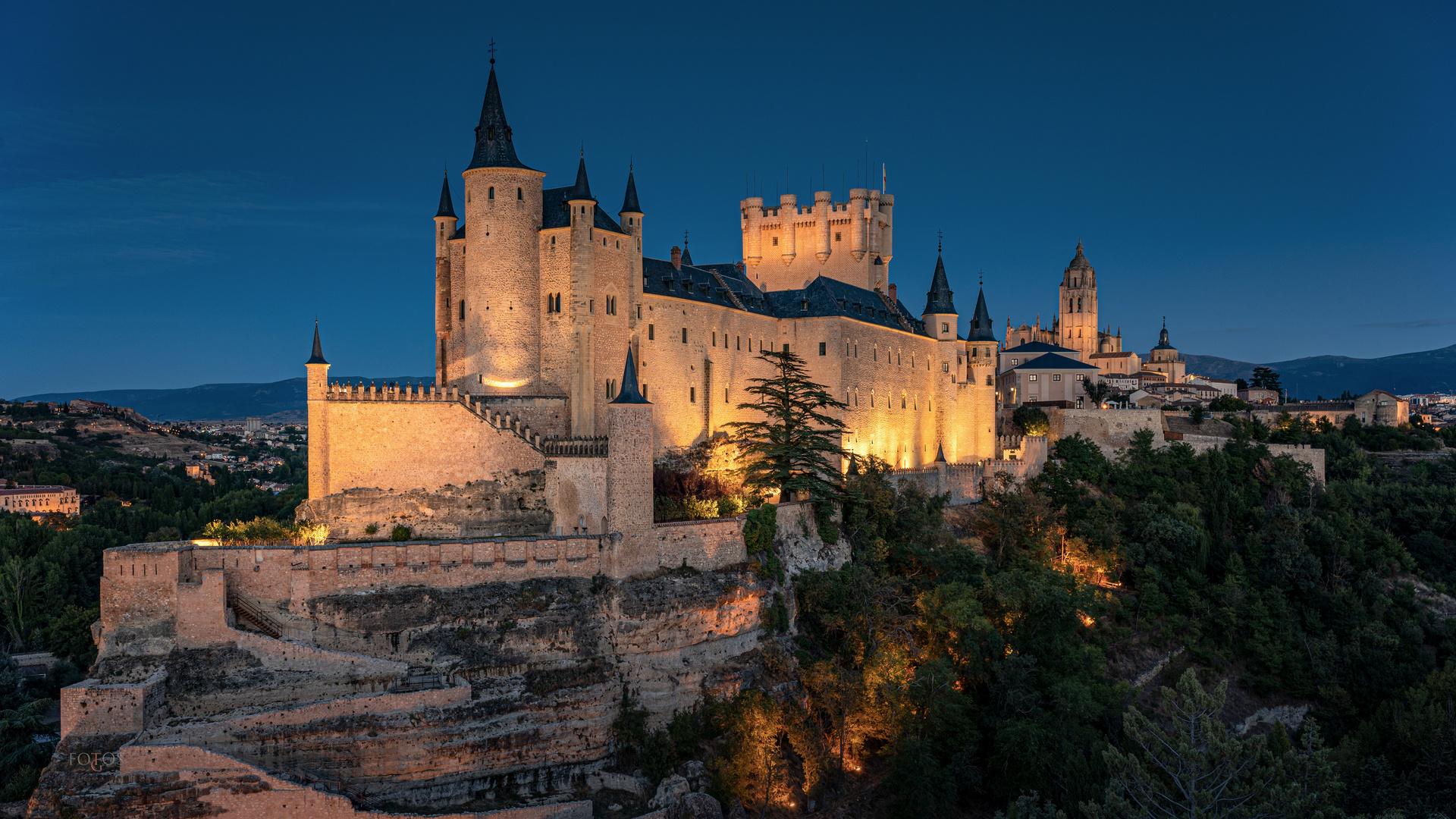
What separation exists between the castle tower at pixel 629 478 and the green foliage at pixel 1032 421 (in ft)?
112

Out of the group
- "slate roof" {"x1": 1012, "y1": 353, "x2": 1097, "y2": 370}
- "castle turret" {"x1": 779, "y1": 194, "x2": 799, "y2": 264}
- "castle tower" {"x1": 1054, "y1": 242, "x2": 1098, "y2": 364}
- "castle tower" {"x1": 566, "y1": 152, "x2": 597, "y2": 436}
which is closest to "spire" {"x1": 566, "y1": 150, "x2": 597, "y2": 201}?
"castle tower" {"x1": 566, "y1": 152, "x2": 597, "y2": 436}

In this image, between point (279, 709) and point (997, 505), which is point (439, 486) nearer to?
point (279, 709)

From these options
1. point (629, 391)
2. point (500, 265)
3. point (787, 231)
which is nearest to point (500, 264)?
point (500, 265)

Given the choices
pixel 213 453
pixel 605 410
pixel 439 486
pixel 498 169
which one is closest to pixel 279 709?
pixel 439 486

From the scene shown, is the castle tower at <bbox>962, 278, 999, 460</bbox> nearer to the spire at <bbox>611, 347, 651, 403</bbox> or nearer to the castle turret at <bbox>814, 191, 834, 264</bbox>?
the castle turret at <bbox>814, 191, 834, 264</bbox>

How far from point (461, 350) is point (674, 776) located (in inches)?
844

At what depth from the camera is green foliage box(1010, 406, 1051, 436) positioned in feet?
203

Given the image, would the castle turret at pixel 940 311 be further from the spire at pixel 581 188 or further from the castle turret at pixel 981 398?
the spire at pixel 581 188

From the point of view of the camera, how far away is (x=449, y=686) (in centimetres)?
2984

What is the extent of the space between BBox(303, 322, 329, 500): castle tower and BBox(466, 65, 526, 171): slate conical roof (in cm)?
1085

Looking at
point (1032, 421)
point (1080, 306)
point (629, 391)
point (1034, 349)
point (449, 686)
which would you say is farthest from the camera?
point (1080, 306)

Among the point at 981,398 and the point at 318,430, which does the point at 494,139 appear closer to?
the point at 318,430

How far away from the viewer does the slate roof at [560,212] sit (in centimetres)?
4203

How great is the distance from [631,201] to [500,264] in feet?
23.0
